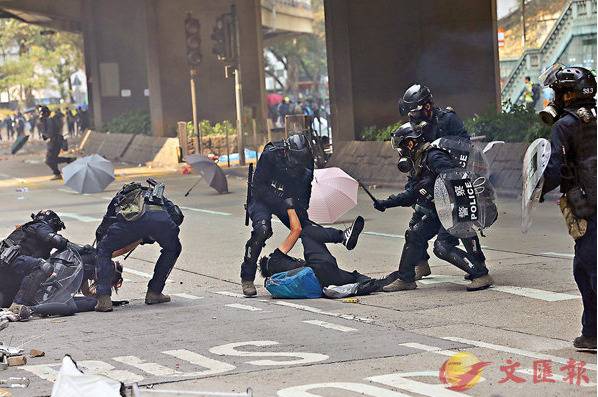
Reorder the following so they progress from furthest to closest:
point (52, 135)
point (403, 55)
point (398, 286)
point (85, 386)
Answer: point (52, 135) → point (403, 55) → point (398, 286) → point (85, 386)

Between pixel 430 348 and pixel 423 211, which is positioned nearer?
pixel 430 348

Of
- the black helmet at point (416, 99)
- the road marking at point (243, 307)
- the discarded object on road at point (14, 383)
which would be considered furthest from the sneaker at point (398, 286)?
the discarded object on road at point (14, 383)

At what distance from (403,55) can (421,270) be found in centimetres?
1632

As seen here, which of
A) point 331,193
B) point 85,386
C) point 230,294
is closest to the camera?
point 85,386

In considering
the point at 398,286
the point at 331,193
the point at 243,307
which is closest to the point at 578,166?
the point at 398,286

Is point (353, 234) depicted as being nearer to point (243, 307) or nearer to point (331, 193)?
point (243, 307)

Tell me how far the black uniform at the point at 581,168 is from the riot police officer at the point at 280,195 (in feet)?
12.8

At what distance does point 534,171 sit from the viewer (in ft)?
29.1

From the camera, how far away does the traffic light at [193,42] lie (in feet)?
115

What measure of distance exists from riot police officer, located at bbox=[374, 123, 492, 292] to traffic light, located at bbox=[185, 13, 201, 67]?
23.0 metres

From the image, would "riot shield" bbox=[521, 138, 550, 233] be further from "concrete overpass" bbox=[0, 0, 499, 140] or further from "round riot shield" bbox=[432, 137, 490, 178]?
"concrete overpass" bbox=[0, 0, 499, 140]

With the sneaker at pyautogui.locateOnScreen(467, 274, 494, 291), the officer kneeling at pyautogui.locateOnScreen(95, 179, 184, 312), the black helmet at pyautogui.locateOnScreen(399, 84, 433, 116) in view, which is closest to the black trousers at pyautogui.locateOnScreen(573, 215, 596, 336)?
the sneaker at pyautogui.locateOnScreen(467, 274, 494, 291)

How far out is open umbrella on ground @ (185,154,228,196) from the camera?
83.9 ft

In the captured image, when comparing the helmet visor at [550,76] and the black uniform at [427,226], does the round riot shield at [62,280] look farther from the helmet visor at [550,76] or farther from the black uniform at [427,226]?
the helmet visor at [550,76]
